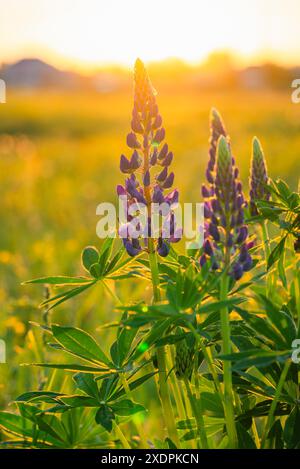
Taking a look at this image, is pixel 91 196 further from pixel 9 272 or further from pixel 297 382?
pixel 297 382

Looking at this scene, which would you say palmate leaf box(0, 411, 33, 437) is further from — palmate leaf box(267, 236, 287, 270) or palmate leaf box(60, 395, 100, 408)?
palmate leaf box(267, 236, 287, 270)

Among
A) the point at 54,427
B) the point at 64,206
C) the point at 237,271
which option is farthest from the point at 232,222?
the point at 64,206

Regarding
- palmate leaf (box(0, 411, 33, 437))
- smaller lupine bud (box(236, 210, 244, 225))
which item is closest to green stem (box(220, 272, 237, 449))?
smaller lupine bud (box(236, 210, 244, 225))

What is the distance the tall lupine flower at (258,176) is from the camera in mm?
1939

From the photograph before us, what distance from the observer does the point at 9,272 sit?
5.11 meters

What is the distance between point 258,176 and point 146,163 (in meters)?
0.38

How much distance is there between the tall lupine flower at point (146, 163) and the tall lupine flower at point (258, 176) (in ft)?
0.93

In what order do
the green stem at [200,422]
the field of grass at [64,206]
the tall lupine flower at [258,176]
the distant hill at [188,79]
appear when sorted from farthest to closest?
1. the distant hill at [188,79]
2. the field of grass at [64,206]
3. the tall lupine flower at [258,176]
4. the green stem at [200,422]

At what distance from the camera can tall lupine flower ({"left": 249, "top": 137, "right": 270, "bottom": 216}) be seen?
6.36 ft

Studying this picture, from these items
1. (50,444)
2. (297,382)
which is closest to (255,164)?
(297,382)

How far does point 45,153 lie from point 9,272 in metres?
8.18

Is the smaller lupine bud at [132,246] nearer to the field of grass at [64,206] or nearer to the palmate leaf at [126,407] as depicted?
the field of grass at [64,206]

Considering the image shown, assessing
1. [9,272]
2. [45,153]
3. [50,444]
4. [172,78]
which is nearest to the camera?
[50,444]

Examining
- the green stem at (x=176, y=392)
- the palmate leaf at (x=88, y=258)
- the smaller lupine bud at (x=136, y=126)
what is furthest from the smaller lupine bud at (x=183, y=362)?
the smaller lupine bud at (x=136, y=126)
